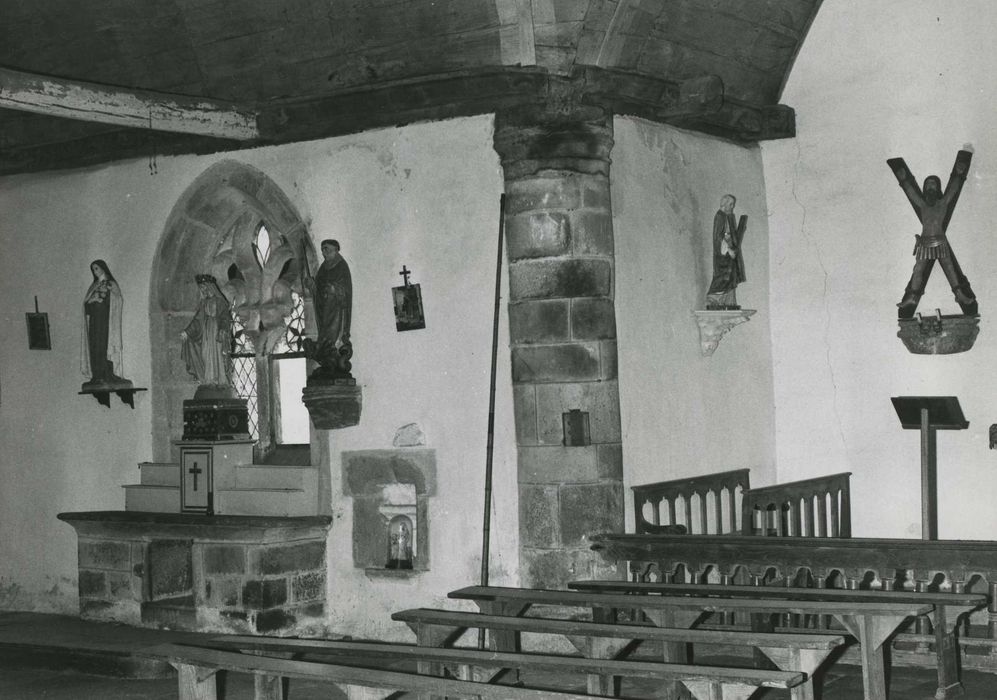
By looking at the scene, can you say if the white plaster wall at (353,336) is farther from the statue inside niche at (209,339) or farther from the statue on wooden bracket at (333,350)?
the statue inside niche at (209,339)

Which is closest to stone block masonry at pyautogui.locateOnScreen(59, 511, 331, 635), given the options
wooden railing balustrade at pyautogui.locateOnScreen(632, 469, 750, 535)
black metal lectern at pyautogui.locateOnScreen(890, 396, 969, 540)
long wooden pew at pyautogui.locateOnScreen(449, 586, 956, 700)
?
wooden railing balustrade at pyautogui.locateOnScreen(632, 469, 750, 535)

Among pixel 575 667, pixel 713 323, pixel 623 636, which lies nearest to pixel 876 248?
pixel 713 323

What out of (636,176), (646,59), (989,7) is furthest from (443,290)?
(989,7)

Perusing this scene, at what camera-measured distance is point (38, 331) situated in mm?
10562

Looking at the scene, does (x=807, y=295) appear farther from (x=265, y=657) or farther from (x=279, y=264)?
(x=265, y=657)

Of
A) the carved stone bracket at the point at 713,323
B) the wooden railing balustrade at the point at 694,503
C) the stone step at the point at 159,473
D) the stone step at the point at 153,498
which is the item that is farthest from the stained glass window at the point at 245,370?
the carved stone bracket at the point at 713,323

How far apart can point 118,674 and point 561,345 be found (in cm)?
332

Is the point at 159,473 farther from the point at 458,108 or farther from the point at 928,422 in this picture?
the point at 928,422

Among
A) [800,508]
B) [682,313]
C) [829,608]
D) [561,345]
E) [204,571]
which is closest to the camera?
[829,608]

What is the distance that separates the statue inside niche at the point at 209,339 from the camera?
9914 millimetres

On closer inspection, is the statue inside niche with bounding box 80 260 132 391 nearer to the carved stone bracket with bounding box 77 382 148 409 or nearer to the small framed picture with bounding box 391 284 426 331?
the carved stone bracket with bounding box 77 382 148 409

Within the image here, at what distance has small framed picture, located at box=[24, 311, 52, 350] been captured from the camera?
34.6 feet

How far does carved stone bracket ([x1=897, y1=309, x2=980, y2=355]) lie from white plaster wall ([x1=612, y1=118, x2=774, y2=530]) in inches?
43.9

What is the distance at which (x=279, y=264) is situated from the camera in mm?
9844
